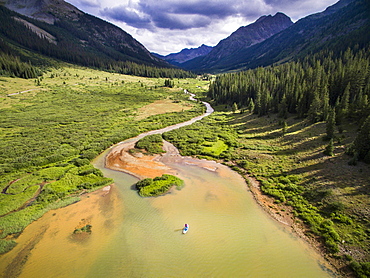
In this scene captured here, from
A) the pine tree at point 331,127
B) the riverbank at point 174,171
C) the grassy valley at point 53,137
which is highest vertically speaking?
the pine tree at point 331,127

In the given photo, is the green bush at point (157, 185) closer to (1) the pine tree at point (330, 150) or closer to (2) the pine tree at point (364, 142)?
(1) the pine tree at point (330, 150)

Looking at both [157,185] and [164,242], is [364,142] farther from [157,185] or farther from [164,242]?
[164,242]

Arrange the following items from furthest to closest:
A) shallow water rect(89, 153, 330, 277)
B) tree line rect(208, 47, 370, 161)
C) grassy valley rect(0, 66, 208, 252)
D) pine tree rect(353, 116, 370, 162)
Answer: tree line rect(208, 47, 370, 161), pine tree rect(353, 116, 370, 162), grassy valley rect(0, 66, 208, 252), shallow water rect(89, 153, 330, 277)

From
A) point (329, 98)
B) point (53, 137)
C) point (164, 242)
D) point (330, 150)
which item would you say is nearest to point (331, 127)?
point (330, 150)

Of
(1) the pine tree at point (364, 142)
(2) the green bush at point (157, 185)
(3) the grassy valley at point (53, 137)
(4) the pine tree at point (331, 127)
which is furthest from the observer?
(4) the pine tree at point (331, 127)

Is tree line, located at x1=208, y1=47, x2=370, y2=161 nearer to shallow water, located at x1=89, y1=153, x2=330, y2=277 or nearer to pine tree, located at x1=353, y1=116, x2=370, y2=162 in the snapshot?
pine tree, located at x1=353, y1=116, x2=370, y2=162

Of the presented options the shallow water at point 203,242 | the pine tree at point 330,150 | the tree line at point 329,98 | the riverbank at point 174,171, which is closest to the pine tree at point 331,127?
the tree line at point 329,98

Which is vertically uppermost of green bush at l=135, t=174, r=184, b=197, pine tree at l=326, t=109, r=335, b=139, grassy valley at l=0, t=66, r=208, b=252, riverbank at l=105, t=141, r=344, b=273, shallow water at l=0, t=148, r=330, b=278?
pine tree at l=326, t=109, r=335, b=139

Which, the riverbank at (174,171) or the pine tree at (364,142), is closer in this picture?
the riverbank at (174,171)

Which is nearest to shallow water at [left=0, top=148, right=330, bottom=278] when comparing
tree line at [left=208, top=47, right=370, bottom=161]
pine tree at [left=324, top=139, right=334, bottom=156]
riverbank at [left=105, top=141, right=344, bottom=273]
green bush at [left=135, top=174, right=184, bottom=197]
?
riverbank at [left=105, top=141, right=344, bottom=273]
